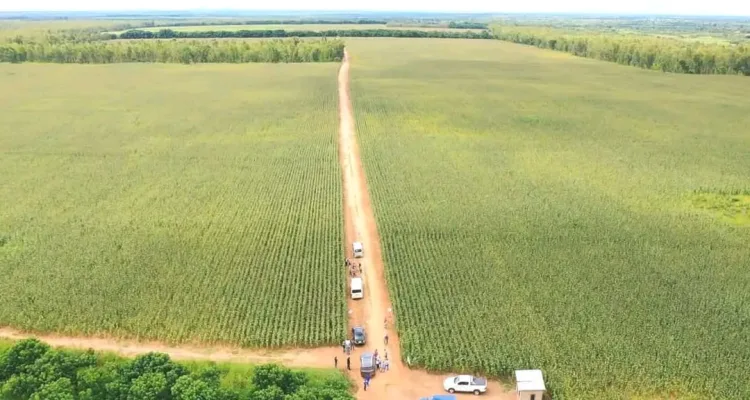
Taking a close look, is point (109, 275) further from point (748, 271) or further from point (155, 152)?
point (748, 271)

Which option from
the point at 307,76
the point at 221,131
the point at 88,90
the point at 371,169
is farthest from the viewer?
the point at 307,76

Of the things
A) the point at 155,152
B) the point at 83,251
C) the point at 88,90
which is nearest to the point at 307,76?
the point at 88,90

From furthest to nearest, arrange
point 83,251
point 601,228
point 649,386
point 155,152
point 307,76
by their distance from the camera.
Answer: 1. point 307,76
2. point 155,152
3. point 601,228
4. point 83,251
5. point 649,386

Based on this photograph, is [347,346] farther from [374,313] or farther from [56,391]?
[56,391]

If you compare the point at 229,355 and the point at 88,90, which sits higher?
the point at 88,90

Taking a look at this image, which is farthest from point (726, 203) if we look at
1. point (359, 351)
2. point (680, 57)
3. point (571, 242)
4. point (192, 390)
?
point (680, 57)

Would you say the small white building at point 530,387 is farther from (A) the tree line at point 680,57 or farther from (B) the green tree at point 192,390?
(A) the tree line at point 680,57

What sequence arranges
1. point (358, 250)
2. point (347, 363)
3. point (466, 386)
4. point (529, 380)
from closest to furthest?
point (529, 380), point (466, 386), point (347, 363), point (358, 250)
